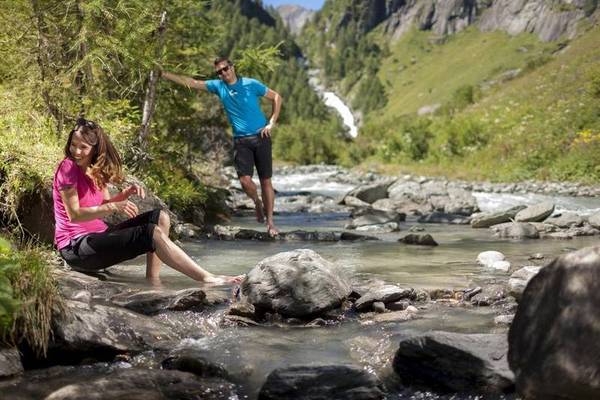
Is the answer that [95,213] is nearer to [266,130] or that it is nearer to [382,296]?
[382,296]

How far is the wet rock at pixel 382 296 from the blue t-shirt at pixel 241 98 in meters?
4.71

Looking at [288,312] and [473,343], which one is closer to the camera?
[473,343]

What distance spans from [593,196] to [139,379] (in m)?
24.5

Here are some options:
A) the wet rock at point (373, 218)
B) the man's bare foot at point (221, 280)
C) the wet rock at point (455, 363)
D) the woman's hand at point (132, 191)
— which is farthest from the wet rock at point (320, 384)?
the wet rock at point (373, 218)

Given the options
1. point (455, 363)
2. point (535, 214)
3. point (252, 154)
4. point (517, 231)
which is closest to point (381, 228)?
point (517, 231)

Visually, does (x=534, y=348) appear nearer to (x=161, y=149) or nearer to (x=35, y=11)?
(x=35, y=11)

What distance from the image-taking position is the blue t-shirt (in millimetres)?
10562

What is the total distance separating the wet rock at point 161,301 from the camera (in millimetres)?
6305

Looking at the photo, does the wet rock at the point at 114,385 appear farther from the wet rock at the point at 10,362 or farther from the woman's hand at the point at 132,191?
the woman's hand at the point at 132,191

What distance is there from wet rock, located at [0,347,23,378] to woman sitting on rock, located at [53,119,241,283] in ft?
5.98

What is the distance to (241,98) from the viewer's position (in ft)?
34.7

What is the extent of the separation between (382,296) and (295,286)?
3.12ft

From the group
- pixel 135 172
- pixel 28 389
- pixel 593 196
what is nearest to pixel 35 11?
pixel 135 172

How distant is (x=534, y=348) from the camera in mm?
4164
